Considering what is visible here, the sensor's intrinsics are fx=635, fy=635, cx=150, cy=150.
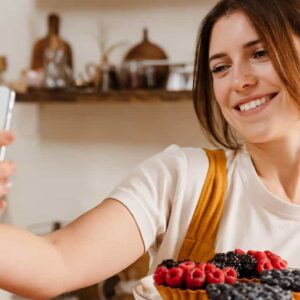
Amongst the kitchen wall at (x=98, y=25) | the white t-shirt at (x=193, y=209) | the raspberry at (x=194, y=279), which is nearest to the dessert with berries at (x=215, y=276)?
the raspberry at (x=194, y=279)

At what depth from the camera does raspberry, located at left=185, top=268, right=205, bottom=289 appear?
0.86 meters

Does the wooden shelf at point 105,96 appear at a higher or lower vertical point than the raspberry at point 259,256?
lower

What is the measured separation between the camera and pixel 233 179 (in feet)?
4.63

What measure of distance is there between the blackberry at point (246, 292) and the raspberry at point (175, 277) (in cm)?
7

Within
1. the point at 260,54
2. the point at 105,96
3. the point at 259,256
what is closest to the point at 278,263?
the point at 259,256

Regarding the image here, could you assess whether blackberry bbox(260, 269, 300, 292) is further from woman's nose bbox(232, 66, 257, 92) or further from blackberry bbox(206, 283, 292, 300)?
woman's nose bbox(232, 66, 257, 92)

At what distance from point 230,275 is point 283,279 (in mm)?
73

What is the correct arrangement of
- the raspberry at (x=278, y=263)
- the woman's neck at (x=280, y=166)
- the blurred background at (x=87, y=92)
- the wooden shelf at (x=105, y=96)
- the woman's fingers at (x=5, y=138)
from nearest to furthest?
the woman's fingers at (x=5, y=138)
the raspberry at (x=278, y=263)
the woman's neck at (x=280, y=166)
the wooden shelf at (x=105, y=96)
the blurred background at (x=87, y=92)

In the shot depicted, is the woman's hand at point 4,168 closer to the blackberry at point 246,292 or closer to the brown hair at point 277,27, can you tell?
the blackberry at point 246,292

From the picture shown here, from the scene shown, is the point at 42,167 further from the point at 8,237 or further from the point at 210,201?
the point at 8,237

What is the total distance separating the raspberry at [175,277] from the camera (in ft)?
2.86

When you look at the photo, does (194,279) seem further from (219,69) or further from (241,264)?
(219,69)

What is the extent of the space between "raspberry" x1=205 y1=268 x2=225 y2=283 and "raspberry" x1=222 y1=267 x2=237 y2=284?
0.01 metres

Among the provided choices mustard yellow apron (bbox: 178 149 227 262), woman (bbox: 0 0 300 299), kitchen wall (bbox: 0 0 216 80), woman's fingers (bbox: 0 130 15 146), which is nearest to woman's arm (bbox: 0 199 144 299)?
woman (bbox: 0 0 300 299)
